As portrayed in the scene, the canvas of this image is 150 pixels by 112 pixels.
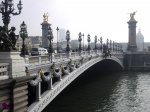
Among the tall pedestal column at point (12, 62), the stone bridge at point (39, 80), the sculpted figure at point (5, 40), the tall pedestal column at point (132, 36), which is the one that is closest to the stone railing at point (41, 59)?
the stone bridge at point (39, 80)

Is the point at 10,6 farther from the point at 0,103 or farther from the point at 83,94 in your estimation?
the point at 83,94

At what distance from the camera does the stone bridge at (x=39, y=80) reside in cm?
1430

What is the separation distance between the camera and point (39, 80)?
20.1 meters

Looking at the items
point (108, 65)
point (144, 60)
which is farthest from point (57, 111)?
point (144, 60)

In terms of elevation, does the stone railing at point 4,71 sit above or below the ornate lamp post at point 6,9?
below

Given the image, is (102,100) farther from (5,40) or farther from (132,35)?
(132,35)

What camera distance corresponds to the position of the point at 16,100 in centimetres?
1473

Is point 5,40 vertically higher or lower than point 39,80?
higher

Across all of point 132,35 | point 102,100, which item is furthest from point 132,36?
point 102,100

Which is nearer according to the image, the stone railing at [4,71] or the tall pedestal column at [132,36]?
the stone railing at [4,71]

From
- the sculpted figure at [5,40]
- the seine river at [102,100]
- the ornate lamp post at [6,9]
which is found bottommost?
the seine river at [102,100]

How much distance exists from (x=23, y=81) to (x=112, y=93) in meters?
26.5

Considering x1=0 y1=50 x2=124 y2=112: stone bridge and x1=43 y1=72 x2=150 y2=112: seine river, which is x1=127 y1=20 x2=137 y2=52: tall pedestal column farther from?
x1=0 y1=50 x2=124 y2=112: stone bridge

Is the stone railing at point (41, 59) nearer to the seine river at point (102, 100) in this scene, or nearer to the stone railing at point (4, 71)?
the stone railing at point (4, 71)
